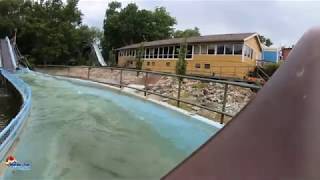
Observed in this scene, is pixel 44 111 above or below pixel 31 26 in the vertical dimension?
below

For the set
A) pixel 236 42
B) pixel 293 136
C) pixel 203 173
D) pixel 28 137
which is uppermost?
pixel 236 42

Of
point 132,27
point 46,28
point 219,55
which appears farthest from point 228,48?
point 132,27

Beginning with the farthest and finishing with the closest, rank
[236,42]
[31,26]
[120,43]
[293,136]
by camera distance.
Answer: [120,43], [31,26], [236,42], [293,136]

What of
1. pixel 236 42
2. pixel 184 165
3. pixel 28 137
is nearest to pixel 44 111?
pixel 28 137

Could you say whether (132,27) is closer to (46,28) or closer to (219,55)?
(46,28)

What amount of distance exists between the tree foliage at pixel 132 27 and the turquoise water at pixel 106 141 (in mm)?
52784

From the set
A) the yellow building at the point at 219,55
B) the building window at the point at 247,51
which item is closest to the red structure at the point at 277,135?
the yellow building at the point at 219,55

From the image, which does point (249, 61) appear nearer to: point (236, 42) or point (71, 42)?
point (236, 42)

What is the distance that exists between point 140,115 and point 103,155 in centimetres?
363

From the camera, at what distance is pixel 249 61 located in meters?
33.6

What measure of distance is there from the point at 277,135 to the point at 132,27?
61957 millimetres

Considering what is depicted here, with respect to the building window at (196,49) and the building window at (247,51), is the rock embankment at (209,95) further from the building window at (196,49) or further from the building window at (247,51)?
the building window at (196,49)

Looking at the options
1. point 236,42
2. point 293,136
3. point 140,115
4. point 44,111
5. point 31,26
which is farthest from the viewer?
point 31,26

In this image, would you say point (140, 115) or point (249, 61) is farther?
point (249, 61)
